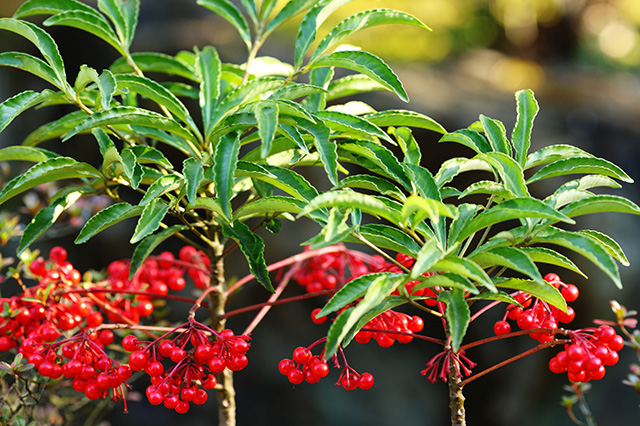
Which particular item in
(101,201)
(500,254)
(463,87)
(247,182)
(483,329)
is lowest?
→ (483,329)

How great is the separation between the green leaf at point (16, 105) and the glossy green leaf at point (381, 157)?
44 centimetres

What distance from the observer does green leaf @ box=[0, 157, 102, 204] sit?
2.71 feet

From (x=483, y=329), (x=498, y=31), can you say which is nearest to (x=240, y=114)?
(x=483, y=329)

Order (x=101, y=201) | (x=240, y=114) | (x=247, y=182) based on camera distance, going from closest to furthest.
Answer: (x=240, y=114) → (x=247, y=182) → (x=101, y=201)

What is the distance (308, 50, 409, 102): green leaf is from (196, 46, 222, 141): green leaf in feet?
0.65

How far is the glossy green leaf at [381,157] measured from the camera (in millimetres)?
853

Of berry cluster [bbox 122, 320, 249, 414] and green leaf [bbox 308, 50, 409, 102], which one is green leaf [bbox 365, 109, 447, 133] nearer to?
green leaf [bbox 308, 50, 409, 102]

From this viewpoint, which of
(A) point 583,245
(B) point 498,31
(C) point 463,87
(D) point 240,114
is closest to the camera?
(A) point 583,245

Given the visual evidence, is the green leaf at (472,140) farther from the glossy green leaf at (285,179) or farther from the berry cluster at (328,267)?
the berry cluster at (328,267)

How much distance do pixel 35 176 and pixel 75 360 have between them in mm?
273

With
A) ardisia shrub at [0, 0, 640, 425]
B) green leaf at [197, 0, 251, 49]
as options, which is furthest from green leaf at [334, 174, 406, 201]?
green leaf at [197, 0, 251, 49]

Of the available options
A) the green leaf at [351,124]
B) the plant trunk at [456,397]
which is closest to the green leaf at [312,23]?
the green leaf at [351,124]

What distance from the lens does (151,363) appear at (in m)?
0.83

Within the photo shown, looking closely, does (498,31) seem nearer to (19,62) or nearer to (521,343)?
(521,343)
